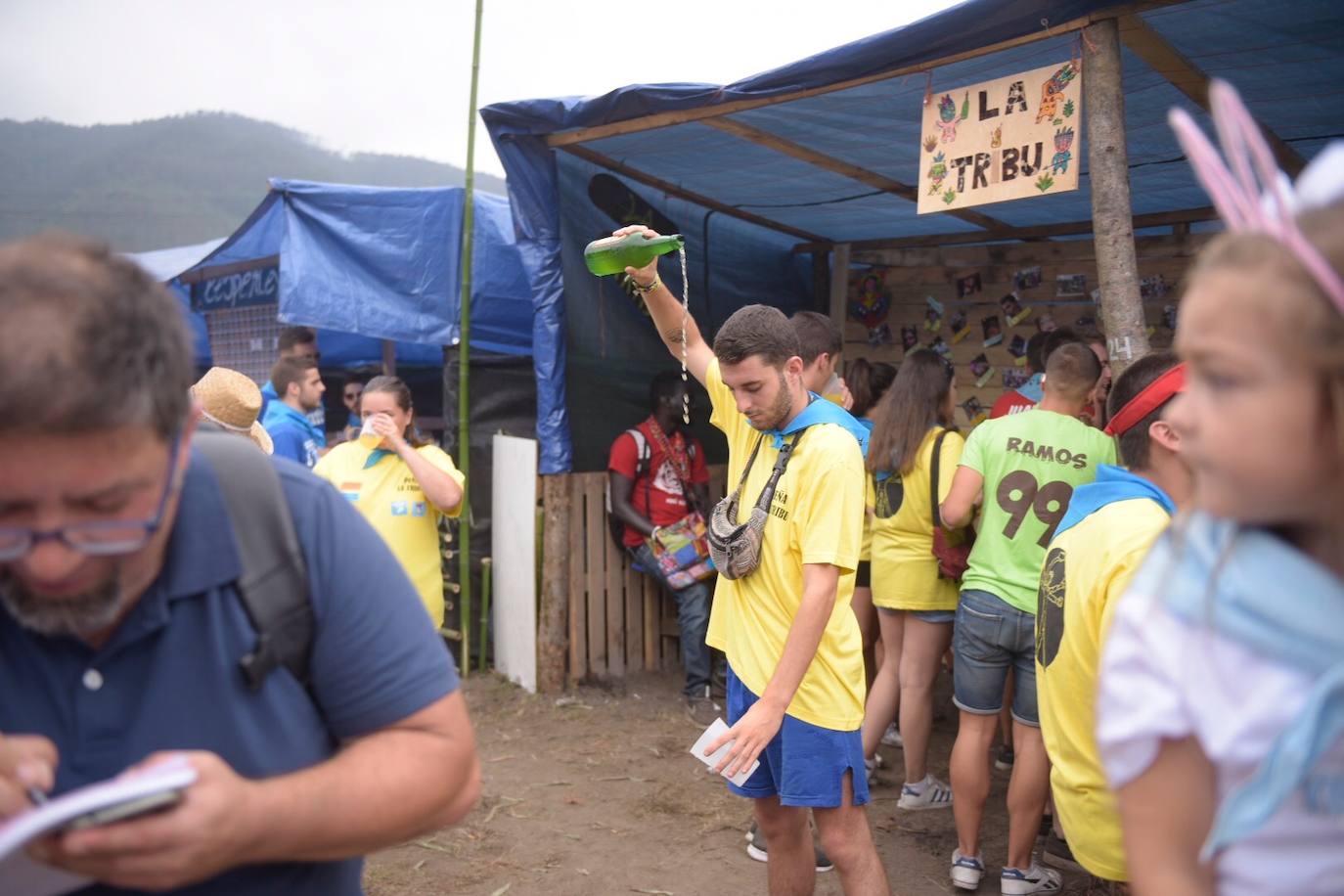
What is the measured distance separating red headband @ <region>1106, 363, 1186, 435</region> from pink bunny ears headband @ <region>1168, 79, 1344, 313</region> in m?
1.44

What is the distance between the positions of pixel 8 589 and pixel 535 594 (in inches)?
208

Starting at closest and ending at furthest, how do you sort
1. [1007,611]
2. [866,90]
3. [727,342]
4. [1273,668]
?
[1273,668], [727,342], [1007,611], [866,90]

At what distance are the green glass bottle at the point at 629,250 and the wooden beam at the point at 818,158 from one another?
1743 millimetres

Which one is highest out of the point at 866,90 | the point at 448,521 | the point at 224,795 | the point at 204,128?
the point at 204,128

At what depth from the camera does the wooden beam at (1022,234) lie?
6.45m

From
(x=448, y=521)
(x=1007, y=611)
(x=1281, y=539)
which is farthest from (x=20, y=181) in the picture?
(x=1281, y=539)

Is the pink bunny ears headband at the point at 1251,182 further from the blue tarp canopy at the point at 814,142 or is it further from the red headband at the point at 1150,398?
the blue tarp canopy at the point at 814,142

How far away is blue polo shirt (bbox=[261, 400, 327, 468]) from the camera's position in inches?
208

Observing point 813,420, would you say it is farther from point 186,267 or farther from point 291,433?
point 186,267

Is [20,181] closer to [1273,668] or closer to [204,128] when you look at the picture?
[204,128]

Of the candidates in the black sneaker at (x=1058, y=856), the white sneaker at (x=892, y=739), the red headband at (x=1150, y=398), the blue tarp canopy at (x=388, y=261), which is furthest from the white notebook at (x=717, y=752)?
the blue tarp canopy at (x=388, y=261)

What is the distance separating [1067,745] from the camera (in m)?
2.44

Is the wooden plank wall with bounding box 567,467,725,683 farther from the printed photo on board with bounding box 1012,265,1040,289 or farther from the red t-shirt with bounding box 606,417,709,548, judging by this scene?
the printed photo on board with bounding box 1012,265,1040,289

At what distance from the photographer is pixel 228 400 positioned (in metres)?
3.96
